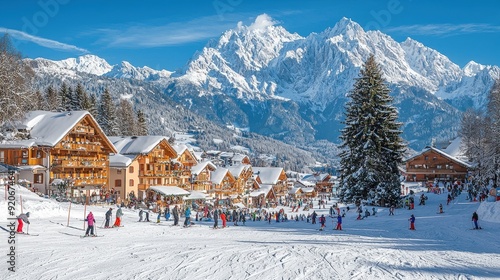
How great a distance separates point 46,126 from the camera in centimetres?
5147

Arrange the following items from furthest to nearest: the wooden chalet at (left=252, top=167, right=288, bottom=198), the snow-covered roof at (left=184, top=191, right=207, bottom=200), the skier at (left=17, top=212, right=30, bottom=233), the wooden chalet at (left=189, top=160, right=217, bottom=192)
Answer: the wooden chalet at (left=252, top=167, right=288, bottom=198) < the wooden chalet at (left=189, top=160, right=217, bottom=192) < the snow-covered roof at (left=184, top=191, right=207, bottom=200) < the skier at (left=17, top=212, right=30, bottom=233)

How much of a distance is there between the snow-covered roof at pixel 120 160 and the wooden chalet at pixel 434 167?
53.6 m

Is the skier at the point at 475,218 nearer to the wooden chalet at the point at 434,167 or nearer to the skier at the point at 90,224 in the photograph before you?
the skier at the point at 90,224

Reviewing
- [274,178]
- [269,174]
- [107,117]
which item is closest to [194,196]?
[107,117]

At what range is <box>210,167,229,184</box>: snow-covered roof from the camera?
284 ft

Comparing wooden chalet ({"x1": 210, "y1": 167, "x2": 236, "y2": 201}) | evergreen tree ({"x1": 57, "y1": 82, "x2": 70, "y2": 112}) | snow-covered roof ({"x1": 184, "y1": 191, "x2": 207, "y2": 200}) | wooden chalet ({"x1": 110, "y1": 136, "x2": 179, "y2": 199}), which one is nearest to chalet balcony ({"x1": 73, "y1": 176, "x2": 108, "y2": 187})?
wooden chalet ({"x1": 110, "y1": 136, "x2": 179, "y2": 199})

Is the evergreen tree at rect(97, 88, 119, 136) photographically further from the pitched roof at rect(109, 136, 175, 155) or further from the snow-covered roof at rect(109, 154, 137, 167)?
the snow-covered roof at rect(109, 154, 137, 167)

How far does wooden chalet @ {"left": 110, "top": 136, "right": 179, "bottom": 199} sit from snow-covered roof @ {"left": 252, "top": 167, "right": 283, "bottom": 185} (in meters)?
44.6

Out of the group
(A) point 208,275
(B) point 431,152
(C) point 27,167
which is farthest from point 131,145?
(B) point 431,152

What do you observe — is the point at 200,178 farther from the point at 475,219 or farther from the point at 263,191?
the point at 475,219

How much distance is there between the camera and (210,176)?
87562 mm

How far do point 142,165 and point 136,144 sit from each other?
116 inches

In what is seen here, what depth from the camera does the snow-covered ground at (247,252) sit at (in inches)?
704

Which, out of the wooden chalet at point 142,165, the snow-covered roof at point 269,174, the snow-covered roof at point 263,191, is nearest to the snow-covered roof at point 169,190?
the wooden chalet at point 142,165
